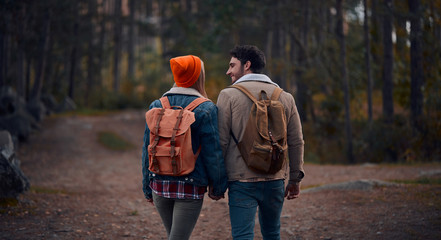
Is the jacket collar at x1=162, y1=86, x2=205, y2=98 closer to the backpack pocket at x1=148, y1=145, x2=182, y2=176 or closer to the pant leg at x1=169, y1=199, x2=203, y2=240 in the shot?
the backpack pocket at x1=148, y1=145, x2=182, y2=176

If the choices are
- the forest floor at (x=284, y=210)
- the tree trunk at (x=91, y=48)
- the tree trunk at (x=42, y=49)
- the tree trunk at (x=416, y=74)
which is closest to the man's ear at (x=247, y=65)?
the forest floor at (x=284, y=210)

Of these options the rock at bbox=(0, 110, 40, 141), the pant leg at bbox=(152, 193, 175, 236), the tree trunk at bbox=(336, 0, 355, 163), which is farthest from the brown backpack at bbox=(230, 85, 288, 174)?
the rock at bbox=(0, 110, 40, 141)

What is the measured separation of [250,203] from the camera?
3258 mm

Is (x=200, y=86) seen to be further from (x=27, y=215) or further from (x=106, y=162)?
(x=106, y=162)

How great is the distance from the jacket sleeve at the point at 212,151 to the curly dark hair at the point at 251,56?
0.54 meters

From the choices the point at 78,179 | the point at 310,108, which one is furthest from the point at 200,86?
the point at 310,108

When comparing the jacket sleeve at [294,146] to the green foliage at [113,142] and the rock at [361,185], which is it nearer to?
the rock at [361,185]

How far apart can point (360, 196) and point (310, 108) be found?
1229 cm

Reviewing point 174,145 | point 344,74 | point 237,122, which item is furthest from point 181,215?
point 344,74

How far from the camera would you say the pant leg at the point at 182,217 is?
10.7ft

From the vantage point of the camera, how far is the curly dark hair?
347cm

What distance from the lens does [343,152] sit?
15.9 meters

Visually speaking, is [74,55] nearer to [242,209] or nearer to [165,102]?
[165,102]

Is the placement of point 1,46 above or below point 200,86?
above
